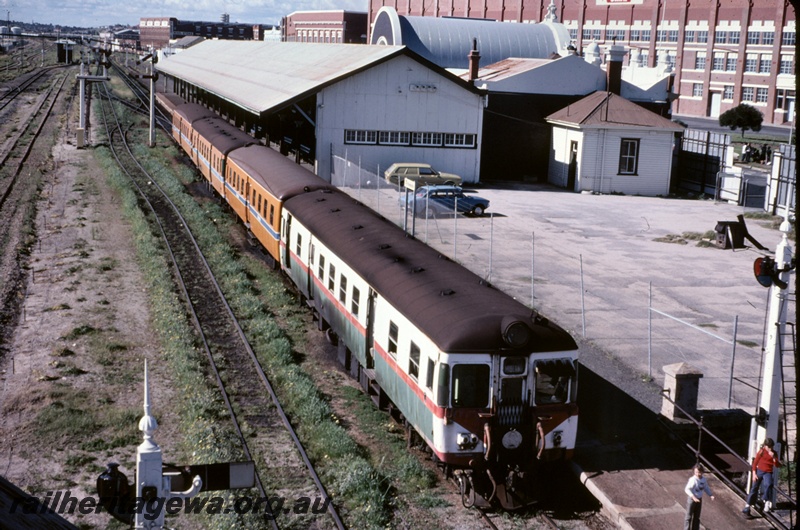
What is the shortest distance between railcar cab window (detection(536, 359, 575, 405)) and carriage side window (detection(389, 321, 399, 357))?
2700mm

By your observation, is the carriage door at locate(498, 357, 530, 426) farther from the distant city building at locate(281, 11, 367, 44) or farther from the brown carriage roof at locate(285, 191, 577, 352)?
the distant city building at locate(281, 11, 367, 44)

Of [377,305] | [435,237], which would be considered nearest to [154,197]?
[435,237]

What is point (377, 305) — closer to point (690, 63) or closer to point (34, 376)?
point (34, 376)

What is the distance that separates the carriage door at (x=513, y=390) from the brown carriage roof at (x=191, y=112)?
34.7 metres

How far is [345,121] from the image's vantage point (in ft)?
143

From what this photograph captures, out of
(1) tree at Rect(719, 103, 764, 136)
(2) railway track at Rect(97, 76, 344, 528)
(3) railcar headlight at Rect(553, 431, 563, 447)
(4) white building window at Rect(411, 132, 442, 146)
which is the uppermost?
(1) tree at Rect(719, 103, 764, 136)

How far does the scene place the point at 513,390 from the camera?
12625mm

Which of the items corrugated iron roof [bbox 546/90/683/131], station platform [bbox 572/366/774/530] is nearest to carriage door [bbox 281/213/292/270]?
station platform [bbox 572/366/774/530]

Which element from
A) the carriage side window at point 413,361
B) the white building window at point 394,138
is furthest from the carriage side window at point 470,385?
the white building window at point 394,138

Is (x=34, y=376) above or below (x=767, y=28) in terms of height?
below

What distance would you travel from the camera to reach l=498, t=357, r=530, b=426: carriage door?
1252 centimetres

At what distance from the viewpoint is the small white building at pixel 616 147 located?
45.6m

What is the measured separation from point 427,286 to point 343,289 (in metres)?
3.72

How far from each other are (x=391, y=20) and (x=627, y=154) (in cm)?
2201
